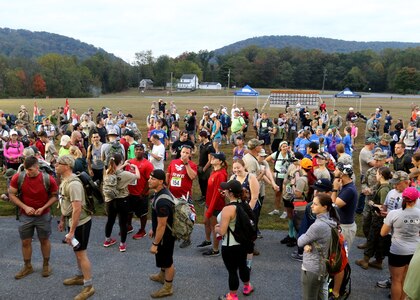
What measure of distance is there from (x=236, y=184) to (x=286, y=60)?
11988 centimetres

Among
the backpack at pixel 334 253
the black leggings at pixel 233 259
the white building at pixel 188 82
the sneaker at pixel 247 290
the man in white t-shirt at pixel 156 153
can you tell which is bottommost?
the sneaker at pixel 247 290

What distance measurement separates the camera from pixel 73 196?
4.70 metres

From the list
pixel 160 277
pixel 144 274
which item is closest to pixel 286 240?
pixel 160 277

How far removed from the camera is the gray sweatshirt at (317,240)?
12.8 feet

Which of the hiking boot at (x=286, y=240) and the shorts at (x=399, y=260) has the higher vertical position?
the shorts at (x=399, y=260)

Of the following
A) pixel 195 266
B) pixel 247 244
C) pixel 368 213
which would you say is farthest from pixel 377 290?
pixel 195 266

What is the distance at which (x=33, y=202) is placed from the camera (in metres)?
5.20

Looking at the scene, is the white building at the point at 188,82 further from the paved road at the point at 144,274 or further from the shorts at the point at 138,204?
the paved road at the point at 144,274

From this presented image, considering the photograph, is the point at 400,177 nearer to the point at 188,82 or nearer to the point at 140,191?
the point at 140,191

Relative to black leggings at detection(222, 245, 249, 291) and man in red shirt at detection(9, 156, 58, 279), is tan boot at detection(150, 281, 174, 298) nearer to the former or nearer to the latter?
→ black leggings at detection(222, 245, 249, 291)

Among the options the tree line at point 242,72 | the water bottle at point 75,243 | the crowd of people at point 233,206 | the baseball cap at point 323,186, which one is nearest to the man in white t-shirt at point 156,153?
the crowd of people at point 233,206

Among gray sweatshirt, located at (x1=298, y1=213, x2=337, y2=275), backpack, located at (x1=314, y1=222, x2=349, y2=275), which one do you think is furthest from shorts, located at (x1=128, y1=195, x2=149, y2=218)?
backpack, located at (x1=314, y1=222, x2=349, y2=275)

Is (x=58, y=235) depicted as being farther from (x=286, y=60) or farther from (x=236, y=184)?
(x=286, y=60)

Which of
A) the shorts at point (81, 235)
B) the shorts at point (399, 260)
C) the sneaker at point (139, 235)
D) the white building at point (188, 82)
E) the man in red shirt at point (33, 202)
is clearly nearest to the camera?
the shorts at point (399, 260)
